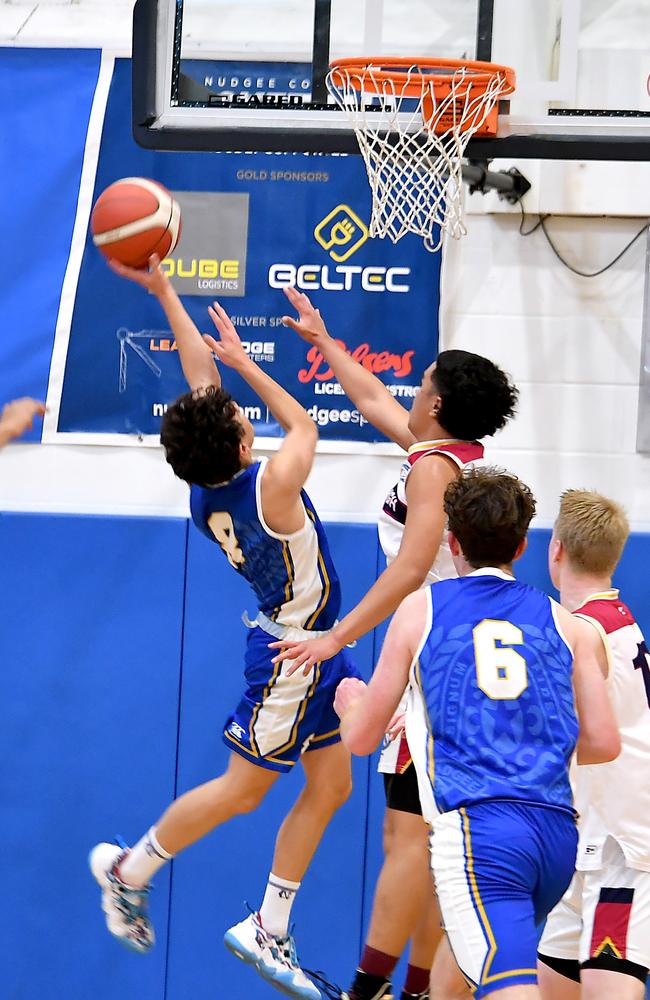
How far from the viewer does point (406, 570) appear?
3949mm

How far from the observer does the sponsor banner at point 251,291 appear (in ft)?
17.3

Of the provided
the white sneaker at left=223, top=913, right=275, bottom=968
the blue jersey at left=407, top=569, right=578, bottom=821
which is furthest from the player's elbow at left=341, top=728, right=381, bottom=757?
the white sneaker at left=223, top=913, right=275, bottom=968

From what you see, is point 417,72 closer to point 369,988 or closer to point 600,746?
point 600,746

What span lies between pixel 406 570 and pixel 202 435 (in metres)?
0.78

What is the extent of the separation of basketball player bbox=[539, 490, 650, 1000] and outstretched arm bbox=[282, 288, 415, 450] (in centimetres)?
94

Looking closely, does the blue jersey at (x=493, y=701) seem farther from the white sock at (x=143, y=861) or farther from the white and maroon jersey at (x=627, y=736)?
the white sock at (x=143, y=861)

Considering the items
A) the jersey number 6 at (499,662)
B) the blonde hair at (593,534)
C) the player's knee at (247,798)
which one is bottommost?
the player's knee at (247,798)

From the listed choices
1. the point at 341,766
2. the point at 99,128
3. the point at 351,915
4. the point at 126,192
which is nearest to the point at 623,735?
the point at 341,766

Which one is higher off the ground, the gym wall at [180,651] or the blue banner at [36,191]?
the blue banner at [36,191]

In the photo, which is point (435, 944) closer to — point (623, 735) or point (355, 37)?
point (623, 735)

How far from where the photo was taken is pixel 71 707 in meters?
5.30

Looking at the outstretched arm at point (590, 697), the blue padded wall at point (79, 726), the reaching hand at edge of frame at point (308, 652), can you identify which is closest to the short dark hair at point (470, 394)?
the reaching hand at edge of frame at point (308, 652)

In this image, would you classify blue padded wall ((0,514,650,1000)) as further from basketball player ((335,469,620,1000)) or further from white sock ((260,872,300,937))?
basketball player ((335,469,620,1000))

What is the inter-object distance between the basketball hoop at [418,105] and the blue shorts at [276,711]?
4.82 feet
